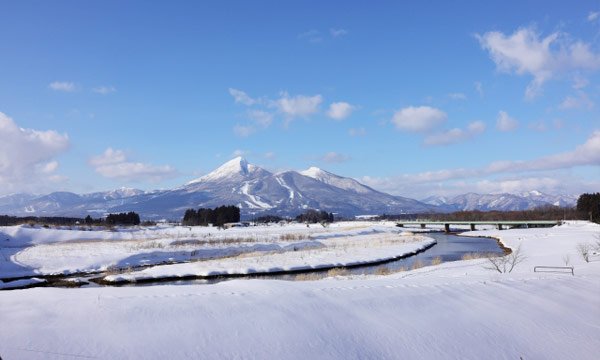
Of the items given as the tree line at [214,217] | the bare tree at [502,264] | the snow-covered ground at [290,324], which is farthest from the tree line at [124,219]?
the snow-covered ground at [290,324]

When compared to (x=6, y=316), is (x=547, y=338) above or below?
below

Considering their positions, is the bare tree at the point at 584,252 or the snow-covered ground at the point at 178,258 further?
the snow-covered ground at the point at 178,258

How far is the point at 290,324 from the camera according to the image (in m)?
9.43

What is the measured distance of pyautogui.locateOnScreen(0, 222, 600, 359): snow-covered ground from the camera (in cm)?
774

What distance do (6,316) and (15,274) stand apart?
33931mm

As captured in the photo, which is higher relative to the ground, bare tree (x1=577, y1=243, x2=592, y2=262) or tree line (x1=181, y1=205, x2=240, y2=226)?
tree line (x1=181, y1=205, x2=240, y2=226)

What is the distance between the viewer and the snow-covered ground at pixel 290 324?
→ 25.4 ft

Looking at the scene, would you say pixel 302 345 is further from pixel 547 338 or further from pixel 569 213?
pixel 569 213

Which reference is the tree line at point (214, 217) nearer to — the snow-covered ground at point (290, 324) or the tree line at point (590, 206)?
the tree line at point (590, 206)

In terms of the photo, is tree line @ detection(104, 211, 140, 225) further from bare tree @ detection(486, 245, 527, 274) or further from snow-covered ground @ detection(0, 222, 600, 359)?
snow-covered ground @ detection(0, 222, 600, 359)

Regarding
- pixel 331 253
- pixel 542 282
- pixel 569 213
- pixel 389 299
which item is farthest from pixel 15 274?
pixel 569 213

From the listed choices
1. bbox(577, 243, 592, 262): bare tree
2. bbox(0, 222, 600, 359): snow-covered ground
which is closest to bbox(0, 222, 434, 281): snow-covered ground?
bbox(577, 243, 592, 262): bare tree

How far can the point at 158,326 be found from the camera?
337 inches

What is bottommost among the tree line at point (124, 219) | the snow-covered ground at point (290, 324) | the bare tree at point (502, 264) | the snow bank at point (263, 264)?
the snow bank at point (263, 264)
